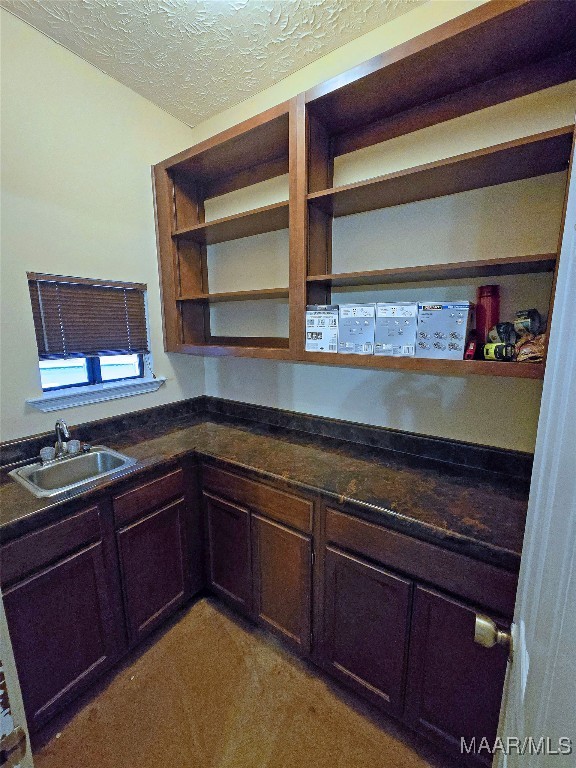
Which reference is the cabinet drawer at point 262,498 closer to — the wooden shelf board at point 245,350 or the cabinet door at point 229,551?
the cabinet door at point 229,551

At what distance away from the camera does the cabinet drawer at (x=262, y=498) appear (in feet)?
4.42

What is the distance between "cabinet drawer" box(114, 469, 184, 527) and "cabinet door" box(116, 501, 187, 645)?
4 centimetres

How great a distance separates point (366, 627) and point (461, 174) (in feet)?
5.69

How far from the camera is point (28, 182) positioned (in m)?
1.42

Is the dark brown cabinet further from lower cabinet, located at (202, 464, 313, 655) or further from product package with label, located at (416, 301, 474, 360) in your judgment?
product package with label, located at (416, 301, 474, 360)

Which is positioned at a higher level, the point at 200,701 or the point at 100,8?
the point at 100,8

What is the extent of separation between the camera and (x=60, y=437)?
61.0 inches

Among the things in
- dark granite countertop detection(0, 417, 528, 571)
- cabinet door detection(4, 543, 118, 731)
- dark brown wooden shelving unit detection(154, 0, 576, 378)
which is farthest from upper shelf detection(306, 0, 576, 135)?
cabinet door detection(4, 543, 118, 731)

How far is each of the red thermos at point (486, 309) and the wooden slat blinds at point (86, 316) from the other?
1.75 meters

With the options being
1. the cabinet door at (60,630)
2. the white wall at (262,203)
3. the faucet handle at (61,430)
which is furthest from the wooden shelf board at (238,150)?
A: the cabinet door at (60,630)

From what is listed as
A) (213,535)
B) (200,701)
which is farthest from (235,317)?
(200,701)

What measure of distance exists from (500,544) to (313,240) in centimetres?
135

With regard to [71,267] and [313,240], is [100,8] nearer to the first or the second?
[71,267]

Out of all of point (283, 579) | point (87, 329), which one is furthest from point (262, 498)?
point (87, 329)
